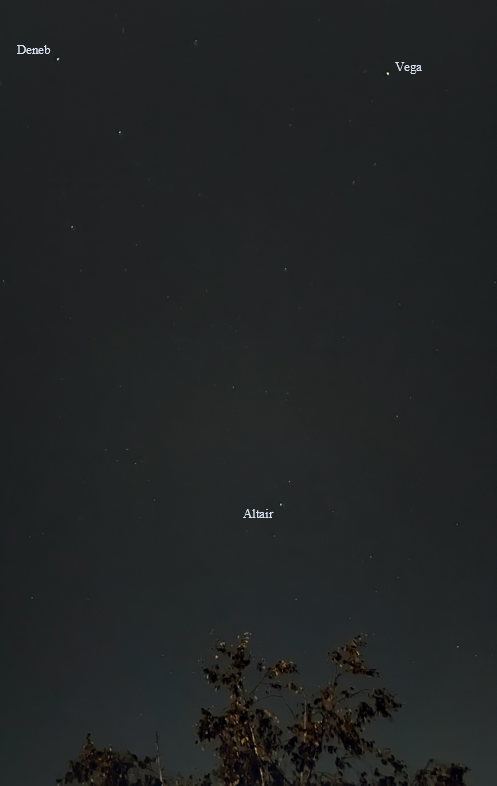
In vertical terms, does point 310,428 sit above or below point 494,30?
below

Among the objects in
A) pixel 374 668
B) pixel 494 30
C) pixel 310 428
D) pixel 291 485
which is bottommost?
pixel 374 668

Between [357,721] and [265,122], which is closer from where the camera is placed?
[357,721]

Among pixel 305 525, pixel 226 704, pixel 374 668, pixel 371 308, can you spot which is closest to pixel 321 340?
pixel 371 308

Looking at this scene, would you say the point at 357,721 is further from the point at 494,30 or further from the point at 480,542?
the point at 494,30

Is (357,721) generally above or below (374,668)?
below

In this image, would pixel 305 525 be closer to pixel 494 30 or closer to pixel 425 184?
pixel 425 184

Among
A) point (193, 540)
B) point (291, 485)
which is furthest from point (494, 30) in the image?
point (193, 540)
